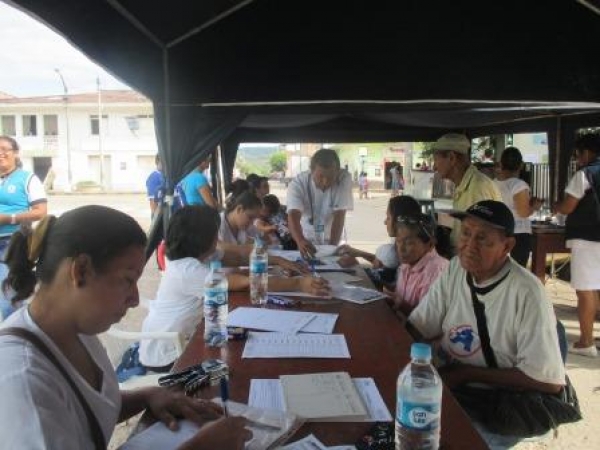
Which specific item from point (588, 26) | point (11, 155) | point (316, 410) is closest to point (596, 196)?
point (588, 26)

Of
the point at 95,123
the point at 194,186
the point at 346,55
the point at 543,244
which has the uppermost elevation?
the point at 95,123

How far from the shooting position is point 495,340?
1778 millimetres

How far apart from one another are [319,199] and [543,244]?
2445mm

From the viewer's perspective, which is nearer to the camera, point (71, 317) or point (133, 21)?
point (71, 317)

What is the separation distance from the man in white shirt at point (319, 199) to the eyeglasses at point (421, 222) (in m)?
1.53

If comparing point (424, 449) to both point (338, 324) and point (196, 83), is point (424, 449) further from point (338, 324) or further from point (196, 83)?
point (196, 83)

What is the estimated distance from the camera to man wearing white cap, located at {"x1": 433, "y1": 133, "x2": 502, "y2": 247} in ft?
11.0

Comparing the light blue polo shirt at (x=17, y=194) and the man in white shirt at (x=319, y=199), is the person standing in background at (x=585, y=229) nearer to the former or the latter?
the man in white shirt at (x=319, y=199)

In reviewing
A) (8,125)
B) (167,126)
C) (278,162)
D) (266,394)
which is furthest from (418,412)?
(278,162)

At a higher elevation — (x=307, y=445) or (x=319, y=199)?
(x=319, y=199)

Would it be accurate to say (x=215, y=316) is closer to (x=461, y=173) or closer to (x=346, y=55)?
(x=346, y=55)

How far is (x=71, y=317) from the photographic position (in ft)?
3.37

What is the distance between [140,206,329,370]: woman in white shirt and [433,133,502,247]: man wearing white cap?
67.6 inches

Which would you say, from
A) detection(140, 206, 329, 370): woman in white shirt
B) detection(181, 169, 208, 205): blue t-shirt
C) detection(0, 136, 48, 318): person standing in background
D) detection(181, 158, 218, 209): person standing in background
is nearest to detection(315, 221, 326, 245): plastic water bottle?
detection(181, 158, 218, 209): person standing in background
